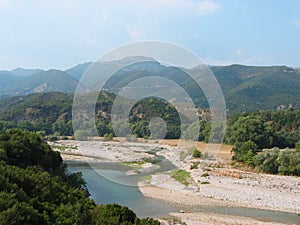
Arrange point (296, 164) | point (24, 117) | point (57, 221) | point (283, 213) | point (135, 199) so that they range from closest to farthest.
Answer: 1. point (57, 221)
2. point (283, 213)
3. point (135, 199)
4. point (296, 164)
5. point (24, 117)

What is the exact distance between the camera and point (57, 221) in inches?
468

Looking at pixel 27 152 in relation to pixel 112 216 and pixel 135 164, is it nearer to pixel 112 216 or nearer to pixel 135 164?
pixel 112 216

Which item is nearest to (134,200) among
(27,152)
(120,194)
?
(120,194)

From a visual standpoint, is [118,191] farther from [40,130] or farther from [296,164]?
[40,130]

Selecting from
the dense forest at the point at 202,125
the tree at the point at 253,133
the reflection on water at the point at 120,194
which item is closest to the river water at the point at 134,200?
the reflection on water at the point at 120,194

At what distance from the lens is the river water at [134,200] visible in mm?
21906

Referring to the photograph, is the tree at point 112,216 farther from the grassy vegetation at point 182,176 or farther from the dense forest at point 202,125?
the dense forest at point 202,125

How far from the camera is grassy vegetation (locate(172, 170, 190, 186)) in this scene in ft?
104

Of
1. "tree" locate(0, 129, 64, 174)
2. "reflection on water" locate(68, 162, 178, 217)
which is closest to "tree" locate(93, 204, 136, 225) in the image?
"reflection on water" locate(68, 162, 178, 217)

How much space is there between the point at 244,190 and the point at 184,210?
6598mm

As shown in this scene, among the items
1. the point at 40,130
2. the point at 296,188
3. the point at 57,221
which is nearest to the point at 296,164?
the point at 296,188

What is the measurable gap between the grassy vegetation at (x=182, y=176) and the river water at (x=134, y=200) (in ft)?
11.7

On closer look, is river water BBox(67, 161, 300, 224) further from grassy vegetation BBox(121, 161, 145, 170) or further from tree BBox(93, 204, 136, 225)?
tree BBox(93, 204, 136, 225)

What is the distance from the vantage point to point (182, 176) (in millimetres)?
33656
